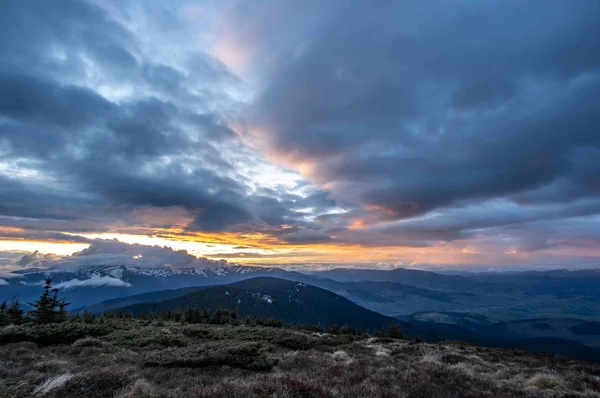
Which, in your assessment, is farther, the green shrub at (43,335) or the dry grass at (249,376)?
the green shrub at (43,335)

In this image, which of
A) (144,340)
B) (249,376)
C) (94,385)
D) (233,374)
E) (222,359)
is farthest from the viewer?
(144,340)

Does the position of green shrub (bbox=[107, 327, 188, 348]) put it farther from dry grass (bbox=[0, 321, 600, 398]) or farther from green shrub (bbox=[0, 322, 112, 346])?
green shrub (bbox=[0, 322, 112, 346])

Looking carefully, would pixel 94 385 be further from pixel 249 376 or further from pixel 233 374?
pixel 249 376

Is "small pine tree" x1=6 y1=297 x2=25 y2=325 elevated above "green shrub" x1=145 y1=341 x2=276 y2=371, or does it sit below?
below

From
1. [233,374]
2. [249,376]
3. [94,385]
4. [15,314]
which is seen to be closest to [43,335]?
[94,385]

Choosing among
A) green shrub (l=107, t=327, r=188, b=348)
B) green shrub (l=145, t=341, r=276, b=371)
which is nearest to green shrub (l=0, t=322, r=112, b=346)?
green shrub (l=107, t=327, r=188, b=348)

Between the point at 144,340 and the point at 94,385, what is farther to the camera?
the point at 144,340

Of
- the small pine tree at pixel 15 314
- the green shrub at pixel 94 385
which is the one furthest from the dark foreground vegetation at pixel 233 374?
the small pine tree at pixel 15 314

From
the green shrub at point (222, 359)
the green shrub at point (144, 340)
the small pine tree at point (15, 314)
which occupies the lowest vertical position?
the small pine tree at point (15, 314)

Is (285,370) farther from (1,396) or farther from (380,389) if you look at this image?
(1,396)

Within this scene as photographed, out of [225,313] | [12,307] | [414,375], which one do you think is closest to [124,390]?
[414,375]

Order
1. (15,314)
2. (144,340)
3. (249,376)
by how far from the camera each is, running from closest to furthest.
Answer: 1. (249,376)
2. (144,340)
3. (15,314)

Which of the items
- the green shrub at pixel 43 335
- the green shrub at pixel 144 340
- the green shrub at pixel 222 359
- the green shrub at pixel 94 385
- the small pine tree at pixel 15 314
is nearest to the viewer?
the green shrub at pixel 94 385

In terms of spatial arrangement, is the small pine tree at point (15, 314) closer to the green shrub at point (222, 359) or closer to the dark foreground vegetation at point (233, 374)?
the dark foreground vegetation at point (233, 374)
